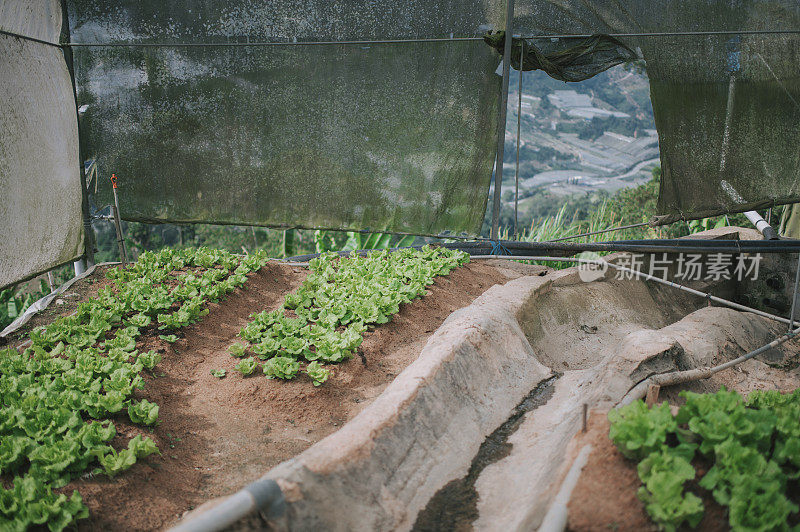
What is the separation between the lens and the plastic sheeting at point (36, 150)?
5.35 m

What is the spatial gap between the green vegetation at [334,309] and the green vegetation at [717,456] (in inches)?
82.0

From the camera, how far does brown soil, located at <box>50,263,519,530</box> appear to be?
9.66 ft

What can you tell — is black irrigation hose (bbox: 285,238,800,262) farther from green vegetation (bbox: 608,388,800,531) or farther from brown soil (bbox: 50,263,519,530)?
green vegetation (bbox: 608,388,800,531)

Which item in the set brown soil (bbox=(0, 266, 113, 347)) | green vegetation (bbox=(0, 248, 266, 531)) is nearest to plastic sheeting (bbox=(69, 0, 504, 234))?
brown soil (bbox=(0, 266, 113, 347))

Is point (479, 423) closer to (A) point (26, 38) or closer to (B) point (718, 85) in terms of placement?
(B) point (718, 85)

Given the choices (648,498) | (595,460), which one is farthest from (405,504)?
(648,498)

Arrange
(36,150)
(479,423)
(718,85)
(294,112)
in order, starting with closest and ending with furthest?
1. (479,423)
2. (36,150)
3. (718,85)
4. (294,112)

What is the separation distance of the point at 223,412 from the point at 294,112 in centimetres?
392

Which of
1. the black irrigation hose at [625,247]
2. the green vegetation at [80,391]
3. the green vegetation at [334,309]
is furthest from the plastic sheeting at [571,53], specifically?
the green vegetation at [80,391]

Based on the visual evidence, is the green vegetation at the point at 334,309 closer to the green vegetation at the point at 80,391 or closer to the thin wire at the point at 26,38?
the green vegetation at the point at 80,391

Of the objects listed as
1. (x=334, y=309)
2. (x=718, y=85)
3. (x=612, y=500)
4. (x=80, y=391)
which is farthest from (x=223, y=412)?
(x=718, y=85)

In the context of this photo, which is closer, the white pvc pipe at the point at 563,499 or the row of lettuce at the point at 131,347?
the white pvc pipe at the point at 563,499

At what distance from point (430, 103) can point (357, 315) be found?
287 cm

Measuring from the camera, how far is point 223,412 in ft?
12.6
